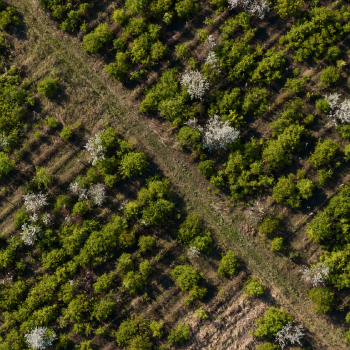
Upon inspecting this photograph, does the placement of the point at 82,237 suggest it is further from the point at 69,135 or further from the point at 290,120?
the point at 290,120

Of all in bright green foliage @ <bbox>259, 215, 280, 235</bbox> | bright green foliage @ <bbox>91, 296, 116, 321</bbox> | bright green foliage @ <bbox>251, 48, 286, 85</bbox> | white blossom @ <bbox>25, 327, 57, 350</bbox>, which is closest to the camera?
bright green foliage @ <bbox>259, 215, 280, 235</bbox>

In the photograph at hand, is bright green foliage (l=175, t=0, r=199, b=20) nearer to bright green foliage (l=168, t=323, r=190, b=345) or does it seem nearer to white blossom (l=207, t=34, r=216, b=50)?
white blossom (l=207, t=34, r=216, b=50)

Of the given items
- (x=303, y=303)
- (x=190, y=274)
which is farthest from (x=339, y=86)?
(x=190, y=274)

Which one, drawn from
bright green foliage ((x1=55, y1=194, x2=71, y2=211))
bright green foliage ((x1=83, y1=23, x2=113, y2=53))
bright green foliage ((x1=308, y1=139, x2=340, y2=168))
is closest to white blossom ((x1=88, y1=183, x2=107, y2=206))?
bright green foliage ((x1=55, y1=194, x2=71, y2=211))

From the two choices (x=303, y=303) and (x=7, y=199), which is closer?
(x=303, y=303)

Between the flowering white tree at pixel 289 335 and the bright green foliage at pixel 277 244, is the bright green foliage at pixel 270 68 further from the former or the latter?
the flowering white tree at pixel 289 335

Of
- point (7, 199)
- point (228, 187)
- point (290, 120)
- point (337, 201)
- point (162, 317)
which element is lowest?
point (7, 199)

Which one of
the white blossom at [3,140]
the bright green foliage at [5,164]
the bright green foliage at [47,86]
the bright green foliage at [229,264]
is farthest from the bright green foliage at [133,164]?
the white blossom at [3,140]
